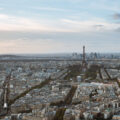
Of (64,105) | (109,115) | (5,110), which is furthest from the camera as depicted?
(64,105)

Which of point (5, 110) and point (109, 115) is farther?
point (5, 110)

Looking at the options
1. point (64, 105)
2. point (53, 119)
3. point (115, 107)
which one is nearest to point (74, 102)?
point (64, 105)

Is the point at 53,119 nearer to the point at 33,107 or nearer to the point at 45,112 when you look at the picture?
the point at 45,112

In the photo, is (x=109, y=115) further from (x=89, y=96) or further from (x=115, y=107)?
(x=89, y=96)

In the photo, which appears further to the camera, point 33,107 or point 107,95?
point 107,95

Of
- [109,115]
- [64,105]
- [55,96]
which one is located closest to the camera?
[109,115]

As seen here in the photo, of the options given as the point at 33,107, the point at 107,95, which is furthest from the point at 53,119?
the point at 107,95

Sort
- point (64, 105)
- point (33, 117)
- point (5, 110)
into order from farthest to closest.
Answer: point (64, 105) < point (5, 110) < point (33, 117)

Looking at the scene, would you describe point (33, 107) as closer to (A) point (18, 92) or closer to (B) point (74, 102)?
(B) point (74, 102)

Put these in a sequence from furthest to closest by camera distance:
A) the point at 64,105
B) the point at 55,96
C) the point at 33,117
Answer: the point at 55,96 < the point at 64,105 < the point at 33,117
